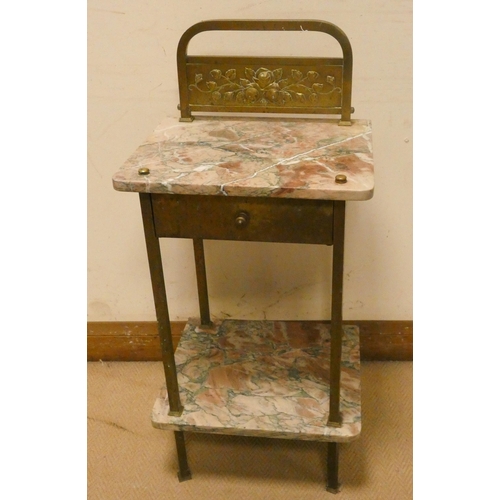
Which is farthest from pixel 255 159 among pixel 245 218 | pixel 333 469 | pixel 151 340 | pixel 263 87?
pixel 151 340

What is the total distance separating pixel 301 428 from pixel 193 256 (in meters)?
0.60

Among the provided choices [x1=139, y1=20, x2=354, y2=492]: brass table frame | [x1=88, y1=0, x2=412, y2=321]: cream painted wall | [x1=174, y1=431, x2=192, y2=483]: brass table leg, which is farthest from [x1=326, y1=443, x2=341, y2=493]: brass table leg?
[x1=88, y1=0, x2=412, y2=321]: cream painted wall

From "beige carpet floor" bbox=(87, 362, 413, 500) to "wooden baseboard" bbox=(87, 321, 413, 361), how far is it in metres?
0.09

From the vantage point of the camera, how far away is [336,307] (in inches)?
46.7

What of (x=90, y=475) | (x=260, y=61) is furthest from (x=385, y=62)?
(x=90, y=475)

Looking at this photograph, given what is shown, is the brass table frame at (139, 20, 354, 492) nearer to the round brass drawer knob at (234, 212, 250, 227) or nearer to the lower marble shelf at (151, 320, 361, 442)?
the lower marble shelf at (151, 320, 361, 442)

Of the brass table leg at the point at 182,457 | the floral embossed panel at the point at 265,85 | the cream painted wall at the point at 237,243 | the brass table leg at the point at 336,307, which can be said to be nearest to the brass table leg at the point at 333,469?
the brass table leg at the point at 336,307

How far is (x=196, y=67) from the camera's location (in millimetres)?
1379

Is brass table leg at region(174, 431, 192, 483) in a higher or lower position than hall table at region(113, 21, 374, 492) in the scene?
lower

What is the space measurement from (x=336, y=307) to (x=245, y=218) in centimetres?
25

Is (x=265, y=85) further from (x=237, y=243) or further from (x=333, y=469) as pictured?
(x=333, y=469)

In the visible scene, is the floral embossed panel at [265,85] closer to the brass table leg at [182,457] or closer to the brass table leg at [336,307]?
the brass table leg at [336,307]

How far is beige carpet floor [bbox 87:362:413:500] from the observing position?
1.46 meters
